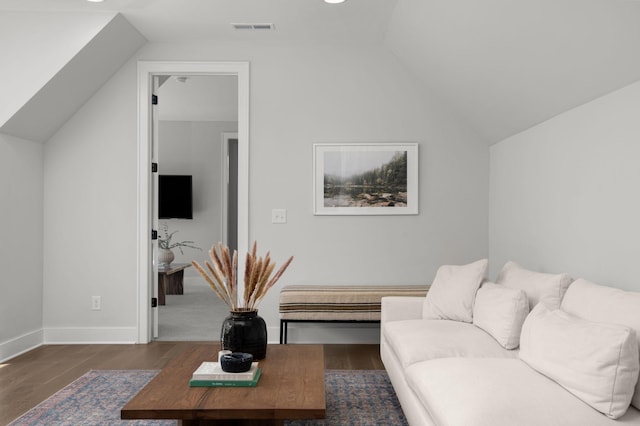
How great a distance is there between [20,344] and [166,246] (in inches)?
150

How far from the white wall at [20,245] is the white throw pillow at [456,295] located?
314 centimetres

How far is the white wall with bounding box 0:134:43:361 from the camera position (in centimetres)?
417

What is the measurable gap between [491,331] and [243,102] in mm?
2905

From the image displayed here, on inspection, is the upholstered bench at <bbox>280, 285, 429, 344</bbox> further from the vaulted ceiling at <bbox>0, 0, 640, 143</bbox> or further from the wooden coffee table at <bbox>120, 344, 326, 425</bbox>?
the vaulted ceiling at <bbox>0, 0, 640, 143</bbox>

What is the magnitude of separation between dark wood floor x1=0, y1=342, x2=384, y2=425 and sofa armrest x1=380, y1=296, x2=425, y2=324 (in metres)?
0.51

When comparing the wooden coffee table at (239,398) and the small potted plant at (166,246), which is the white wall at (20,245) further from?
the small potted plant at (166,246)

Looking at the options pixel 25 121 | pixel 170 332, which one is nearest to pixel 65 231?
pixel 25 121

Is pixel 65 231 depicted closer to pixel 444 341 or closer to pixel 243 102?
pixel 243 102

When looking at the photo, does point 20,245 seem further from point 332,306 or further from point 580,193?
point 580,193

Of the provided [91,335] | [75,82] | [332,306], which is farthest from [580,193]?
[91,335]

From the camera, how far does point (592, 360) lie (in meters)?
1.89

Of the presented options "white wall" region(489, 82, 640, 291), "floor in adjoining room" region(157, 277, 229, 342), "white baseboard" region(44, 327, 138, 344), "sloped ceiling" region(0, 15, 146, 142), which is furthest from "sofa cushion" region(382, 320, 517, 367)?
"sloped ceiling" region(0, 15, 146, 142)

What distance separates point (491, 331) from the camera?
9.55ft

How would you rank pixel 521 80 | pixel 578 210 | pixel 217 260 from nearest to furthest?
pixel 217 260 → pixel 578 210 → pixel 521 80
